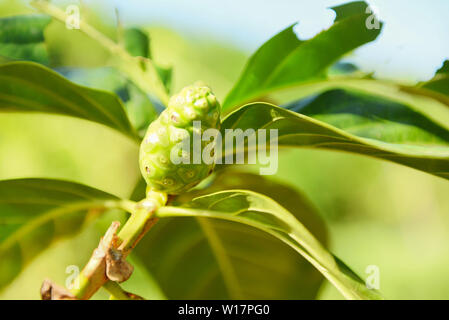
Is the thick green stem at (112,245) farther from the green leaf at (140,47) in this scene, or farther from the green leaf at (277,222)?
the green leaf at (140,47)

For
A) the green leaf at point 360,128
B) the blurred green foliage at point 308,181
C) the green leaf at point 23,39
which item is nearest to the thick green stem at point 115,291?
the green leaf at point 360,128

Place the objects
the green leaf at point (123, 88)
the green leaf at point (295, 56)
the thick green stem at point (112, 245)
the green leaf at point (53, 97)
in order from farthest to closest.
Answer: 1. the green leaf at point (123, 88)
2. the green leaf at point (295, 56)
3. the green leaf at point (53, 97)
4. the thick green stem at point (112, 245)

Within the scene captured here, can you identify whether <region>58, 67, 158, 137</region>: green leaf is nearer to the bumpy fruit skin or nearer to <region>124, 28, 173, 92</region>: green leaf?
<region>124, 28, 173, 92</region>: green leaf

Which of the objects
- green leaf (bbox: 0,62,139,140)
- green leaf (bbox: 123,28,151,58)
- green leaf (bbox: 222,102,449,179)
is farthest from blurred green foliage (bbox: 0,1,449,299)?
green leaf (bbox: 222,102,449,179)
